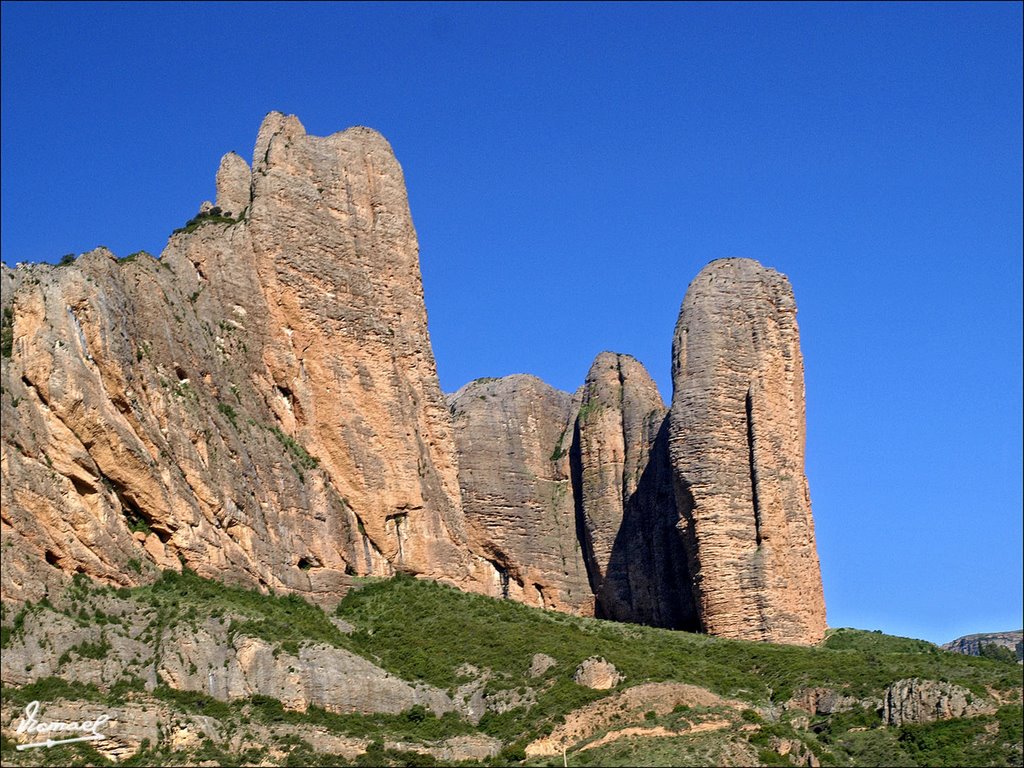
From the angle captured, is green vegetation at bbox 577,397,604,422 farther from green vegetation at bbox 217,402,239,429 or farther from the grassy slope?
green vegetation at bbox 217,402,239,429

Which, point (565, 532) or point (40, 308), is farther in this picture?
point (565, 532)

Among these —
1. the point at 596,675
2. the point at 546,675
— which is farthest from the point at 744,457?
the point at 596,675

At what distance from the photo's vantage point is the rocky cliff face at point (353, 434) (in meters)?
72.8

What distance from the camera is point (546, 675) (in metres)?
77.3

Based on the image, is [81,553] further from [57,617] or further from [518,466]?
[518,466]

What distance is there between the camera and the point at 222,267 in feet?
287

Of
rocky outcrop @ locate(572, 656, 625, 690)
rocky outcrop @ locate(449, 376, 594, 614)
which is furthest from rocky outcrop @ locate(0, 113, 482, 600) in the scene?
rocky outcrop @ locate(572, 656, 625, 690)

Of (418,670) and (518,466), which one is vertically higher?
(518,466)

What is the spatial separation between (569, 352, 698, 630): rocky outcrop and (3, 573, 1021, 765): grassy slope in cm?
867

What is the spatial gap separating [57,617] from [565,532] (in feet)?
136

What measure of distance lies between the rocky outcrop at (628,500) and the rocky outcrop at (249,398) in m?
10.9

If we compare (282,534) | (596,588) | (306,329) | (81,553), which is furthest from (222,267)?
(596,588)

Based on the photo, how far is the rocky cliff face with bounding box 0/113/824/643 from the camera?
7275cm

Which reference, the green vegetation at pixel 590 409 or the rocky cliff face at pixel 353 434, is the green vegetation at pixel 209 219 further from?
the green vegetation at pixel 590 409
